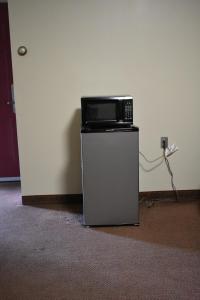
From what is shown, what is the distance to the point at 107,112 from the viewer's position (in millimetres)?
2451

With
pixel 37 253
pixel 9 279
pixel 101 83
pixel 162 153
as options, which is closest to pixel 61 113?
pixel 101 83

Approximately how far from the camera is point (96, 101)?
95.3 inches

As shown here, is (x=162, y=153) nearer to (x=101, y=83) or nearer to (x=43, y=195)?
(x=101, y=83)

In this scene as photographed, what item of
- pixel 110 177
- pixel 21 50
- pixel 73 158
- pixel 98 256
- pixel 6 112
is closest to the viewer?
pixel 98 256

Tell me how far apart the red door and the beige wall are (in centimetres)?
85

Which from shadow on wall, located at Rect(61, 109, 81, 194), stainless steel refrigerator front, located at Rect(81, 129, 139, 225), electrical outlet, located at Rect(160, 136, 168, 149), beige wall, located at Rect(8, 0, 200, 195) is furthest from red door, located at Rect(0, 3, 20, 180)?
electrical outlet, located at Rect(160, 136, 168, 149)

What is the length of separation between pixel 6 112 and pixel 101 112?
161 centimetres

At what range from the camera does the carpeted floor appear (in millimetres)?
1642

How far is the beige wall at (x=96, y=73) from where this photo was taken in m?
2.70

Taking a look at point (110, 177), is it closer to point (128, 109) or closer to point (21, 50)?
point (128, 109)

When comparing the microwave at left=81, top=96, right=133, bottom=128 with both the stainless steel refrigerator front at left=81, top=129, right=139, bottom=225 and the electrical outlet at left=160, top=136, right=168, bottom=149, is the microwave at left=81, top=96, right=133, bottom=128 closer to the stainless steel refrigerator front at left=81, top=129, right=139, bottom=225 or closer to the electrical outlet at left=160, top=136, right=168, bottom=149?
the stainless steel refrigerator front at left=81, top=129, right=139, bottom=225

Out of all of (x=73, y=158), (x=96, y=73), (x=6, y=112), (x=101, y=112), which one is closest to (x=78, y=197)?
(x=73, y=158)

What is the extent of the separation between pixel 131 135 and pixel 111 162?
0.26 metres

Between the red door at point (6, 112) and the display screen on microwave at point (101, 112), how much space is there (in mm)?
1499
